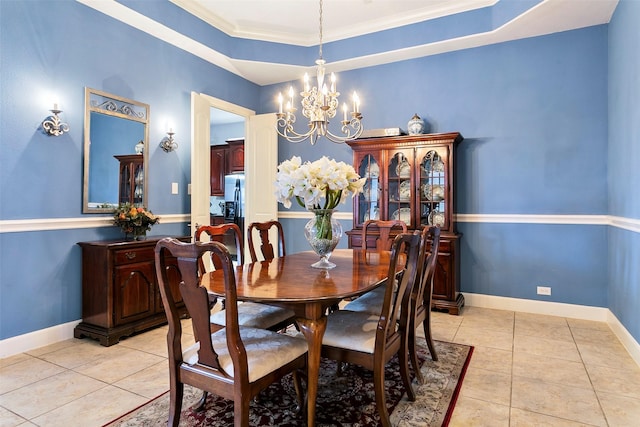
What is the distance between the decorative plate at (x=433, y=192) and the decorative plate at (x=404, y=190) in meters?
0.16

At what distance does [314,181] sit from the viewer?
6.89ft

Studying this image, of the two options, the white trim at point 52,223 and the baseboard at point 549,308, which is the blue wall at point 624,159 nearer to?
the baseboard at point 549,308

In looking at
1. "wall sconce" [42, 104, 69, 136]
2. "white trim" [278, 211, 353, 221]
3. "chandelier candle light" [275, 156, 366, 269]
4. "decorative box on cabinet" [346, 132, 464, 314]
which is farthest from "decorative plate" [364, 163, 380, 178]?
"wall sconce" [42, 104, 69, 136]

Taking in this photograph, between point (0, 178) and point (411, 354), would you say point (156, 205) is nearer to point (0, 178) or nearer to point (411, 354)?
point (0, 178)

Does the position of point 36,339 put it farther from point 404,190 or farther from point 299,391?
point 404,190

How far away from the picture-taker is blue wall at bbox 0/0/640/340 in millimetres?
2810

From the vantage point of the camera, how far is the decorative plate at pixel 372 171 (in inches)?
170

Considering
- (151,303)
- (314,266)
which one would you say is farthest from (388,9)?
(151,303)

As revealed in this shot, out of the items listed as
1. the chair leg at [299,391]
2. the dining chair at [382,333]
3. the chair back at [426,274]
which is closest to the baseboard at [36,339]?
the chair leg at [299,391]

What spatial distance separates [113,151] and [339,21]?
108 inches

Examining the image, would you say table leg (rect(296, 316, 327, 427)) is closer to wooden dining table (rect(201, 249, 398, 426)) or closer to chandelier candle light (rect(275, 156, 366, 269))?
wooden dining table (rect(201, 249, 398, 426))

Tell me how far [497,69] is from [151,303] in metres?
4.14

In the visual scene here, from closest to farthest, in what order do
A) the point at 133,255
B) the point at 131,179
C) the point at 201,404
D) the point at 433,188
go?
the point at 201,404, the point at 133,255, the point at 131,179, the point at 433,188

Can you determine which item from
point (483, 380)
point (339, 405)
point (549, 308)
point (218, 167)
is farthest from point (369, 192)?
point (218, 167)
